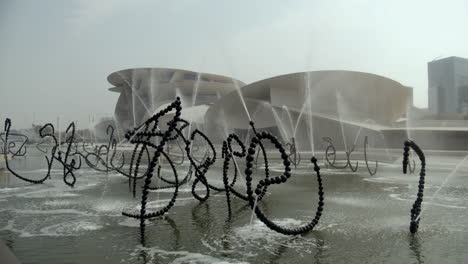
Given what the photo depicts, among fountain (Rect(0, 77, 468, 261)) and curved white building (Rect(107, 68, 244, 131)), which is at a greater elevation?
curved white building (Rect(107, 68, 244, 131))

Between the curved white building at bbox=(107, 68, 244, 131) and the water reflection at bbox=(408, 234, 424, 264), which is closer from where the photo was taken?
the water reflection at bbox=(408, 234, 424, 264)

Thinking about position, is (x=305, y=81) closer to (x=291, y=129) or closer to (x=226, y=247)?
(x=291, y=129)

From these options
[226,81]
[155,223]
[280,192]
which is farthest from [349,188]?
[226,81]

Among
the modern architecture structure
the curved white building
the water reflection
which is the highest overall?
the curved white building

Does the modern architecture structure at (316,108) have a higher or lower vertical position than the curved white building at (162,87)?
lower

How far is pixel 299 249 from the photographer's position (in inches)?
224

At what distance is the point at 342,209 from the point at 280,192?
9.60ft

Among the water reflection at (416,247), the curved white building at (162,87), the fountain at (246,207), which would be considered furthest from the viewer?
the curved white building at (162,87)

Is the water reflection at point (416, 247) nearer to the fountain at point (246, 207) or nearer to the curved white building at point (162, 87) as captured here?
the fountain at point (246, 207)

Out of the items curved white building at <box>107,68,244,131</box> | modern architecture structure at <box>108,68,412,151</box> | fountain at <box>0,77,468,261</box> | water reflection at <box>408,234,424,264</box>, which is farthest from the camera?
curved white building at <box>107,68,244,131</box>

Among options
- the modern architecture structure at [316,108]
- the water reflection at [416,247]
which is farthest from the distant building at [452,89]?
the water reflection at [416,247]

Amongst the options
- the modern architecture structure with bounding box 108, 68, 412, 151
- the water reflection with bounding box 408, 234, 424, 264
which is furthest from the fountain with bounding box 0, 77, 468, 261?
the modern architecture structure with bounding box 108, 68, 412, 151

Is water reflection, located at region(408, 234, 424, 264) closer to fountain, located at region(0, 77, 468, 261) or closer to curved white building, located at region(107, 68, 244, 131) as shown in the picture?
fountain, located at region(0, 77, 468, 261)

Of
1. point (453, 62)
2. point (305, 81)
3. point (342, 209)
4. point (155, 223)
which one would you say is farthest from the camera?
point (453, 62)
